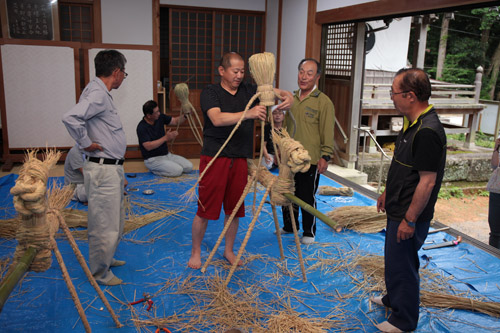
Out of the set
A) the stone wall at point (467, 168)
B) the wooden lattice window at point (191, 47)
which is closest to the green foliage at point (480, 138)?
the stone wall at point (467, 168)

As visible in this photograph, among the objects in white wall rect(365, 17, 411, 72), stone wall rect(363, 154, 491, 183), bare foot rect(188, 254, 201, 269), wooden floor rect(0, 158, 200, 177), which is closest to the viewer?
bare foot rect(188, 254, 201, 269)

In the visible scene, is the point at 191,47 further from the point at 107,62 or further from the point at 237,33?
the point at 107,62

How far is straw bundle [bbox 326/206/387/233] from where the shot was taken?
381 centimetres

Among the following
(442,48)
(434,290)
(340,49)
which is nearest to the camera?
(434,290)

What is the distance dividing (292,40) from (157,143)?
2.57 metres

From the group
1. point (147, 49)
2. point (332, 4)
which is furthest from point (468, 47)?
point (147, 49)

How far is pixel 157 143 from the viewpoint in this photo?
5.23m

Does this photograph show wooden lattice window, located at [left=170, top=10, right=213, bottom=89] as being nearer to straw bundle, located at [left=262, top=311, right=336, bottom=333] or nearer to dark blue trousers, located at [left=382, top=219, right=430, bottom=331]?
straw bundle, located at [left=262, top=311, right=336, bottom=333]

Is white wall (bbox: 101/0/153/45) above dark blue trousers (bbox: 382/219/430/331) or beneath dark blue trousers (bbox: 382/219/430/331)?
above

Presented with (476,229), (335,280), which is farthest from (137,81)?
(476,229)

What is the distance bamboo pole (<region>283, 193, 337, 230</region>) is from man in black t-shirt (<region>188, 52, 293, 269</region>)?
489mm

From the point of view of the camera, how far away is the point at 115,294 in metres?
2.67

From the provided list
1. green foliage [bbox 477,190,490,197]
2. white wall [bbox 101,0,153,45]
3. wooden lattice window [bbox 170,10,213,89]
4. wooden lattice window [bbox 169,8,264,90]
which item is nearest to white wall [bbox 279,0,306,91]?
wooden lattice window [bbox 169,8,264,90]

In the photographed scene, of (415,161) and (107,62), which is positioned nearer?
(415,161)
